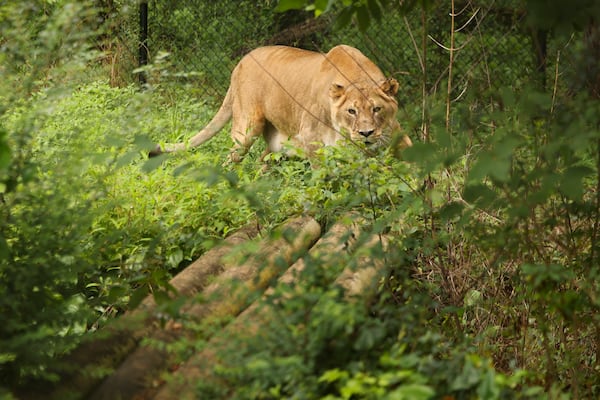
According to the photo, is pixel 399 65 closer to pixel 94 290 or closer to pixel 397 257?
pixel 94 290

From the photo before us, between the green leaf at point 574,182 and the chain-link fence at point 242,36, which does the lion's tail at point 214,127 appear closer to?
the chain-link fence at point 242,36

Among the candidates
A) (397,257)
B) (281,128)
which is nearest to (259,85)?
(281,128)

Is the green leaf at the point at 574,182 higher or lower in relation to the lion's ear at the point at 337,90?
higher

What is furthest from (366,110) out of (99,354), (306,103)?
(99,354)

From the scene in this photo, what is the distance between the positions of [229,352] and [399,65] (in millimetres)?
7081

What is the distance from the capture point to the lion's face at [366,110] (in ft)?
21.6

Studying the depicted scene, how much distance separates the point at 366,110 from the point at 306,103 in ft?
2.33

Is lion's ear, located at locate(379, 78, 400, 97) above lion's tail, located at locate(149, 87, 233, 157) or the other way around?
above

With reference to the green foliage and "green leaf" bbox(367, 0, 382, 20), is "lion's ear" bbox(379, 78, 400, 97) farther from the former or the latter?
"green leaf" bbox(367, 0, 382, 20)

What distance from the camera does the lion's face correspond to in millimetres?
6594

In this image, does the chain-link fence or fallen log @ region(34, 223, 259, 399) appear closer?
fallen log @ region(34, 223, 259, 399)

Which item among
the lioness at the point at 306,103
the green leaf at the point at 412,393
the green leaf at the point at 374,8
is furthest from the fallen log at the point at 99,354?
the lioness at the point at 306,103

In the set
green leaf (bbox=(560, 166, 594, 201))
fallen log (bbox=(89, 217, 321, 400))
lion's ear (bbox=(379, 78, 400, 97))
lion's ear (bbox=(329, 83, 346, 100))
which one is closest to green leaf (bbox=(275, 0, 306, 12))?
fallen log (bbox=(89, 217, 321, 400))

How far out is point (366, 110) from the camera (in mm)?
6656
